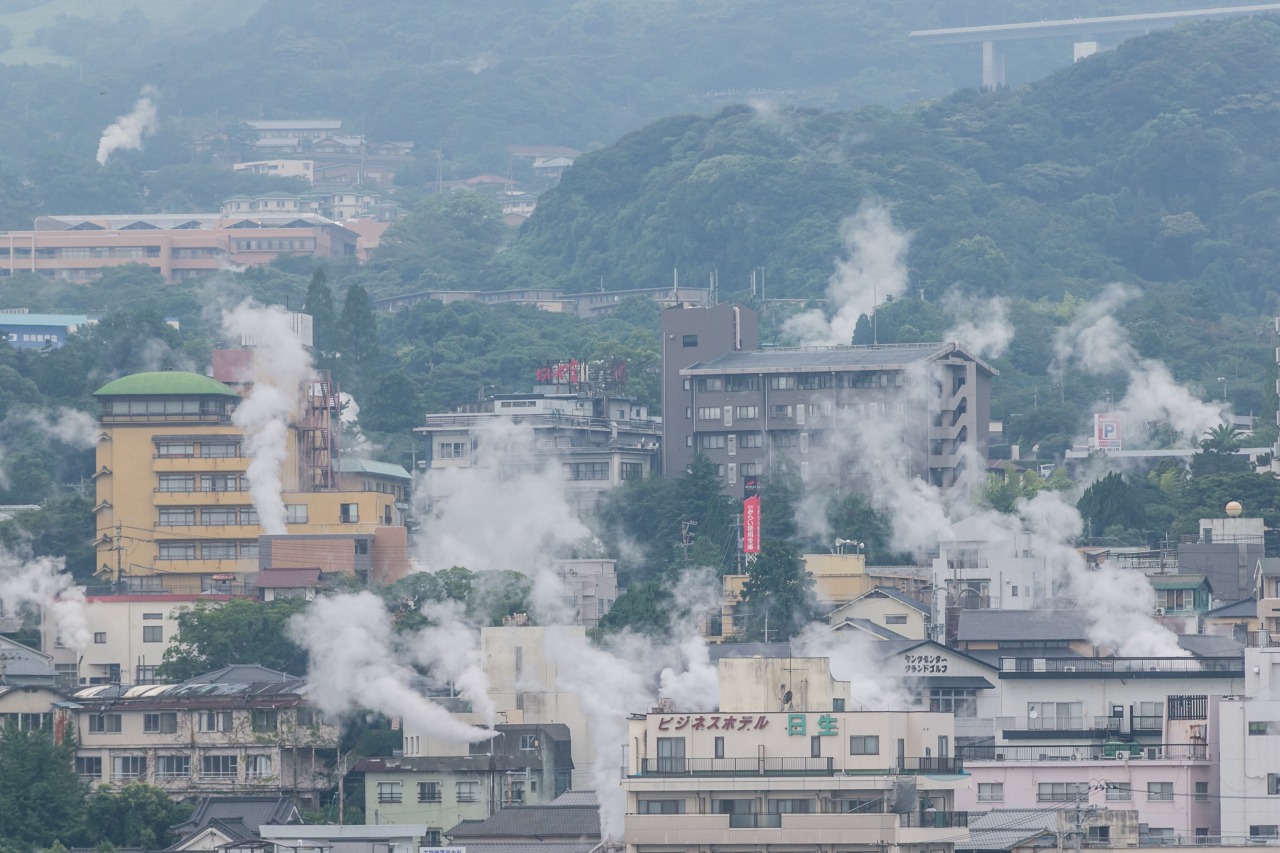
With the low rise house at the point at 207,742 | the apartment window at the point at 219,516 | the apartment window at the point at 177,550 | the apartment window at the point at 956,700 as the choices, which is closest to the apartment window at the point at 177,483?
the apartment window at the point at 219,516

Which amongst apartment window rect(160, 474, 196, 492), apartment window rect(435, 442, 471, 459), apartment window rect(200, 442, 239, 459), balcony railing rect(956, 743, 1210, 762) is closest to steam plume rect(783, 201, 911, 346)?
apartment window rect(435, 442, 471, 459)

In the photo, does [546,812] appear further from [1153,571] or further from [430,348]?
[430,348]

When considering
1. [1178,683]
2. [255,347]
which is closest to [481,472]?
[255,347]

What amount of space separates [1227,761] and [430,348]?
97.8 metres

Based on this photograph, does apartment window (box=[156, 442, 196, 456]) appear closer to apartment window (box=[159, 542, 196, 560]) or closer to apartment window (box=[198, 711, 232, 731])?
apartment window (box=[159, 542, 196, 560])

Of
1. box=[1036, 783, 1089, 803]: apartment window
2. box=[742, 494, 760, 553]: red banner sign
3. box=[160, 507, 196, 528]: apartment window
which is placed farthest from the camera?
box=[160, 507, 196, 528]: apartment window

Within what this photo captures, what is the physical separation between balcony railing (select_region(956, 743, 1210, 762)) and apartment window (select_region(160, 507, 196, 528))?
47.4 meters

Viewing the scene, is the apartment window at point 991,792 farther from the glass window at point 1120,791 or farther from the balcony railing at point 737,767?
the balcony railing at point 737,767

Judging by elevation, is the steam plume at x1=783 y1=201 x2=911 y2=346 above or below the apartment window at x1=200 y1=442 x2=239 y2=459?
above

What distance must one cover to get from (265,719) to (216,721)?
1.50 m

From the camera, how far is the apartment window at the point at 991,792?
71.8m

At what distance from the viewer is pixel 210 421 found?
11594cm

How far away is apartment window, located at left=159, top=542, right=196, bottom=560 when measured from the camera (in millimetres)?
114125

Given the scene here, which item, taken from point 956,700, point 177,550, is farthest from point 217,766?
point 177,550
